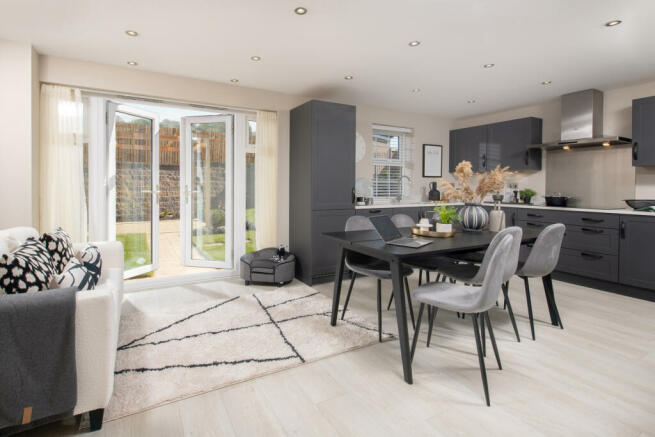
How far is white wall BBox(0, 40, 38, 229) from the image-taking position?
3031 millimetres

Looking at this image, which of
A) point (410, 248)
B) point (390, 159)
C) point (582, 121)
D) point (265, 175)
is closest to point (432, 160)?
point (390, 159)

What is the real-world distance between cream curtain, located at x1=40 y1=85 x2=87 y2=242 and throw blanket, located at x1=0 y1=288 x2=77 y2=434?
2.42 metres

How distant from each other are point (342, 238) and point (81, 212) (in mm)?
2807

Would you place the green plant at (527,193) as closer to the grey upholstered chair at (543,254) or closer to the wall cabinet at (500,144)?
the wall cabinet at (500,144)

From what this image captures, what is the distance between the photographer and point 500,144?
5.38 m

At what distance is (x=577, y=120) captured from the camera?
4.49 meters

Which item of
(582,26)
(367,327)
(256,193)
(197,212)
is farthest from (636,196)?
(197,212)

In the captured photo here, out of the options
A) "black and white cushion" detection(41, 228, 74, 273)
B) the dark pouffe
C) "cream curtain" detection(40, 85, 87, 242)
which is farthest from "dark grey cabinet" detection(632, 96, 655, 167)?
"cream curtain" detection(40, 85, 87, 242)

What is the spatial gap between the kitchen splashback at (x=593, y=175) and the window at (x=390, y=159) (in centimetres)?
211

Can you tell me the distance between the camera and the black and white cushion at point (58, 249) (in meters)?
2.23

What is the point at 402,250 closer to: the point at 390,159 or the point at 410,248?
the point at 410,248

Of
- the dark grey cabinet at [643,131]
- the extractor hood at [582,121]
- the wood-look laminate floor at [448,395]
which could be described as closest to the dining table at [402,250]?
the wood-look laminate floor at [448,395]

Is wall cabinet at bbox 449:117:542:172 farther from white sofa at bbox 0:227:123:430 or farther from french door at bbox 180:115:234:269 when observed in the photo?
white sofa at bbox 0:227:123:430

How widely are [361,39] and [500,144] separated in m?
3.37
